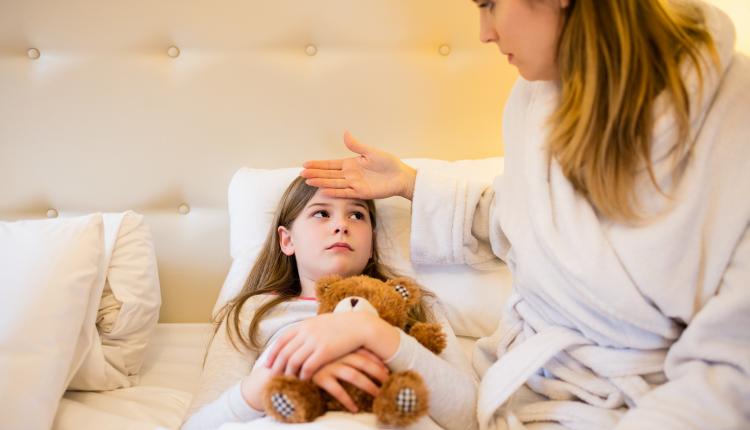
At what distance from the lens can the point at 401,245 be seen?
1.30 meters

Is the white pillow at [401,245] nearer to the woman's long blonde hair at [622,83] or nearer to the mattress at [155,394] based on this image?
the mattress at [155,394]

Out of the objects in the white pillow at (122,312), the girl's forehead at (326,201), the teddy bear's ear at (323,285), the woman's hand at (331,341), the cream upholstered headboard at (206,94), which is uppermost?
the cream upholstered headboard at (206,94)

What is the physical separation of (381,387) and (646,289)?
1.23 ft

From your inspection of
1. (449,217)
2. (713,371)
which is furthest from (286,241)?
(713,371)

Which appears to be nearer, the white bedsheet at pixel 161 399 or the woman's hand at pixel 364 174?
the white bedsheet at pixel 161 399

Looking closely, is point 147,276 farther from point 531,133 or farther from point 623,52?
point 623,52

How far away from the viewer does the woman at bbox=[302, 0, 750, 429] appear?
80 centimetres

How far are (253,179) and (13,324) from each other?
54cm

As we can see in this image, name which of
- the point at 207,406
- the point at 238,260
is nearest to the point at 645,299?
the point at 207,406

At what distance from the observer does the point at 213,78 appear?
1.45 m

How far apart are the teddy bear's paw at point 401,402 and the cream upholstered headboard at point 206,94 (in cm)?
77

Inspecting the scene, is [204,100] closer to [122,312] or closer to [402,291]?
[122,312]

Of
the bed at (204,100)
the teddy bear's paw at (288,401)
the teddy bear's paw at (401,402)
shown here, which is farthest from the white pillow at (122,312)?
the teddy bear's paw at (401,402)

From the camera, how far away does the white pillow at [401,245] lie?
1248 mm
